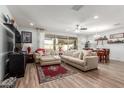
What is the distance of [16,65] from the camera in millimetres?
2561

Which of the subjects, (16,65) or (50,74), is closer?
(16,65)

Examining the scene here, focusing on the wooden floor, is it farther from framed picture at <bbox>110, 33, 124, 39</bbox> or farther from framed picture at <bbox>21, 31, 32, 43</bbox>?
framed picture at <bbox>110, 33, 124, 39</bbox>

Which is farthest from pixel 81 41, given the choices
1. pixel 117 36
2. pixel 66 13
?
pixel 66 13

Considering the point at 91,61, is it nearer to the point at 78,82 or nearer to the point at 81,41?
the point at 78,82

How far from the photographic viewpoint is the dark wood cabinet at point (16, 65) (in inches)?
99.3

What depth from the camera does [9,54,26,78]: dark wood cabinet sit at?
99.3 inches

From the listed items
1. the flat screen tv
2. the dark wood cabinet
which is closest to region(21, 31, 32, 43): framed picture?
the flat screen tv

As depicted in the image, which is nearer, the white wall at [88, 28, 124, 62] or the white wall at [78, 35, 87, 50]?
the white wall at [88, 28, 124, 62]

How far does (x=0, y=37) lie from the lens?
2092 millimetres

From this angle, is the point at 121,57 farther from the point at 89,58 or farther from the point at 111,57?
the point at 89,58

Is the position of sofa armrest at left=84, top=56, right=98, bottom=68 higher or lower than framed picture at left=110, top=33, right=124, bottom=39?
lower

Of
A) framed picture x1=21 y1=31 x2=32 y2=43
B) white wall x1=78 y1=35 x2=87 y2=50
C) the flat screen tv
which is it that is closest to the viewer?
the flat screen tv

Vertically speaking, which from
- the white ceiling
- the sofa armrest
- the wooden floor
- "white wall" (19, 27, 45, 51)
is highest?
the white ceiling

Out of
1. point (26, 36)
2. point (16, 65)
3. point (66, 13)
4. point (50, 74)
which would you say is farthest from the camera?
point (26, 36)
